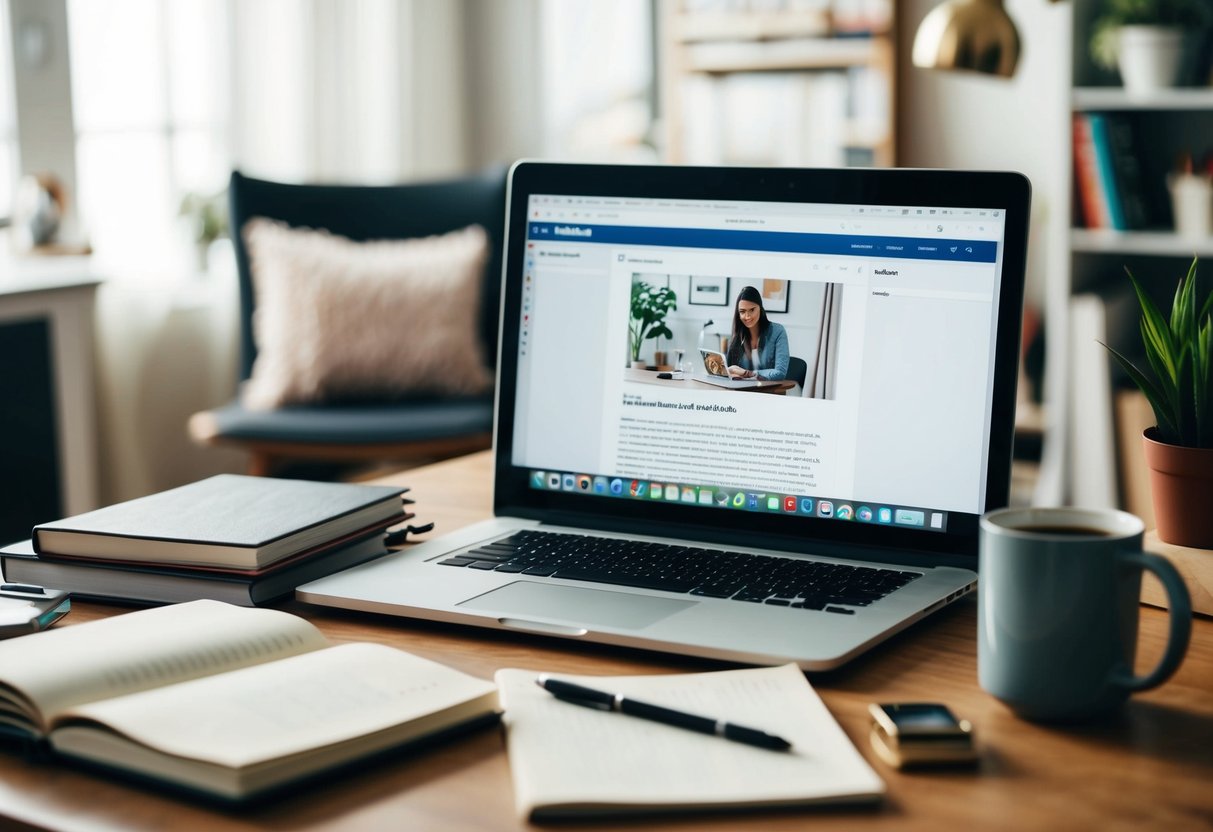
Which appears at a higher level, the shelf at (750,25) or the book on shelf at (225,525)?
the shelf at (750,25)

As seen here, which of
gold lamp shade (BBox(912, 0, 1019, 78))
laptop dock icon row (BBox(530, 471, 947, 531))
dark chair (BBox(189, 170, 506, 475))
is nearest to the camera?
laptop dock icon row (BBox(530, 471, 947, 531))

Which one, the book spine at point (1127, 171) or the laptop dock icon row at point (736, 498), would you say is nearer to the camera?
the laptop dock icon row at point (736, 498)

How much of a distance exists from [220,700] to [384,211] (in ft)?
8.31

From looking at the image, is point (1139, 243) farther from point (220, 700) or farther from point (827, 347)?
point (220, 700)

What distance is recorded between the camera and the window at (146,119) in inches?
120

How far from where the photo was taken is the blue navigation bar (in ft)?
3.18

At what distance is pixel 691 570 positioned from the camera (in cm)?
97

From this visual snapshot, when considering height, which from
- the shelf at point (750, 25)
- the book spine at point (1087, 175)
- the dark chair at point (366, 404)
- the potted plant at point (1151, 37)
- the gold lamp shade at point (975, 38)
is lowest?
the dark chair at point (366, 404)

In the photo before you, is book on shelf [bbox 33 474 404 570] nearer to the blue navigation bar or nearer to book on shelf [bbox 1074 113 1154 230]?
the blue navigation bar

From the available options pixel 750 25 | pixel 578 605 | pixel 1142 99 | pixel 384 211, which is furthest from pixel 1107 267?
pixel 578 605

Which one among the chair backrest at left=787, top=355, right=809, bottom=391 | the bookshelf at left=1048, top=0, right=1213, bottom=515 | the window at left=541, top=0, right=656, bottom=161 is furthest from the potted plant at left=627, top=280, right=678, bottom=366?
the window at left=541, top=0, right=656, bottom=161

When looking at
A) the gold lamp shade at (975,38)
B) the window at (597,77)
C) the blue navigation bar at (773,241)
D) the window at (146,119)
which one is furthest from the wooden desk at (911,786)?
the window at (597,77)

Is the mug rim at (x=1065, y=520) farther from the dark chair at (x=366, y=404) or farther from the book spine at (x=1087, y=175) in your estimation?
the book spine at (x=1087, y=175)

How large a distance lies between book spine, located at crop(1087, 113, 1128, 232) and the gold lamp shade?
1518 mm
